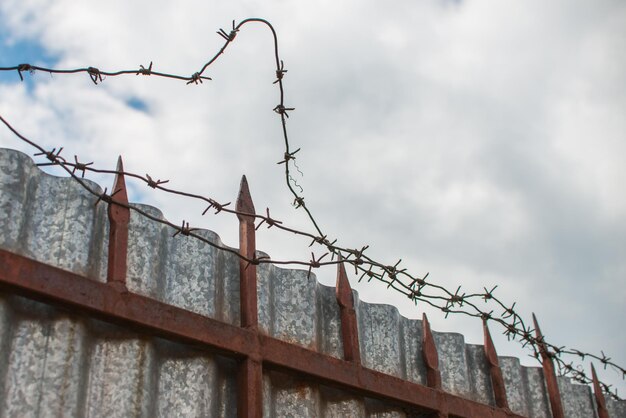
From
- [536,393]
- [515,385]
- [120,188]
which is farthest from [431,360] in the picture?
[120,188]

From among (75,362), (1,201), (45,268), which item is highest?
(1,201)

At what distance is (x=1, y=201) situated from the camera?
2.71 meters

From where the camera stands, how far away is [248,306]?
10.5ft

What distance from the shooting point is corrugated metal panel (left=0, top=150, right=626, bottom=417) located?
2.62m

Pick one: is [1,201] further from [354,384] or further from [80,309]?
[354,384]

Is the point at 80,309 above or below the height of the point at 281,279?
below

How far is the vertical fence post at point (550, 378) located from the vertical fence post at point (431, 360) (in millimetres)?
914

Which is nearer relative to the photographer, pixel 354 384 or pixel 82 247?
pixel 82 247

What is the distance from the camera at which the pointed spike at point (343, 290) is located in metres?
3.66

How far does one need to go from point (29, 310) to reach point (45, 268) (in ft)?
0.46

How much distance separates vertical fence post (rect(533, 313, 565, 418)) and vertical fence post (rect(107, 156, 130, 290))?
8.38ft

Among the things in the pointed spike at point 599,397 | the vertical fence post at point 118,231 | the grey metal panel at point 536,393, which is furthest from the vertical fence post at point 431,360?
the vertical fence post at point 118,231

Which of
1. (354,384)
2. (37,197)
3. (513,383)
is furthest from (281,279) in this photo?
(513,383)

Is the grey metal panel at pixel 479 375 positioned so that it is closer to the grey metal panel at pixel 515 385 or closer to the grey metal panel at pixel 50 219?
the grey metal panel at pixel 515 385
